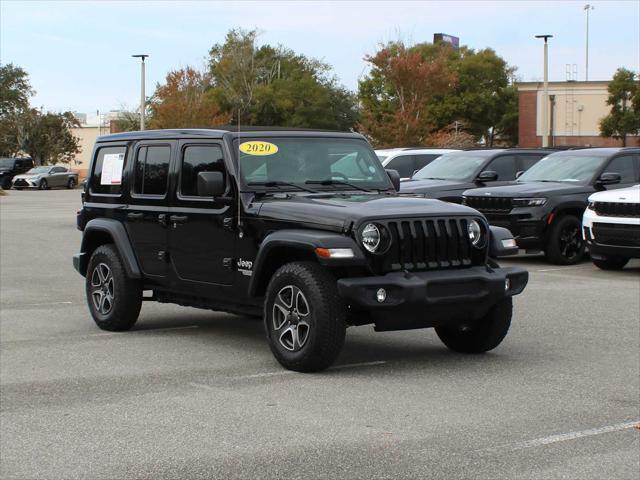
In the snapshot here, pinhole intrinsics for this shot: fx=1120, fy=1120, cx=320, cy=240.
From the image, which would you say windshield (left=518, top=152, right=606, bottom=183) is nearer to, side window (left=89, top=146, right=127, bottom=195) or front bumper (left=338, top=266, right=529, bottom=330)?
side window (left=89, top=146, right=127, bottom=195)

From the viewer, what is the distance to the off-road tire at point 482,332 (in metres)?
9.02

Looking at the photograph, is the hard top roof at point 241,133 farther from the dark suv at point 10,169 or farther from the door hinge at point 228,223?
the dark suv at point 10,169

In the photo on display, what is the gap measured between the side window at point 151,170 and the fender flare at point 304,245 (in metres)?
1.68

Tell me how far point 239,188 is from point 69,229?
18.2 meters

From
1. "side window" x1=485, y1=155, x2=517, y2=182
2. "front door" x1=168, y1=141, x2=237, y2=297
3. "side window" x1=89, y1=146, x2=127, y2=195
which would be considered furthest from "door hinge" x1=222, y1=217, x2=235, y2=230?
"side window" x1=485, y1=155, x2=517, y2=182

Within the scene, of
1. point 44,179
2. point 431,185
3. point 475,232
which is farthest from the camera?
point 44,179

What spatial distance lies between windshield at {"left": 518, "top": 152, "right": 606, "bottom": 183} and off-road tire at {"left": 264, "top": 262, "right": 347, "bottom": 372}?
1099 centimetres

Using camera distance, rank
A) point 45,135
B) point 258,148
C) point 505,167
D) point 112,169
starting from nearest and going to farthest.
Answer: point 258,148
point 112,169
point 505,167
point 45,135

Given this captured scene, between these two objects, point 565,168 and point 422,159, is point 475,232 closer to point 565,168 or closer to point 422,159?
point 565,168

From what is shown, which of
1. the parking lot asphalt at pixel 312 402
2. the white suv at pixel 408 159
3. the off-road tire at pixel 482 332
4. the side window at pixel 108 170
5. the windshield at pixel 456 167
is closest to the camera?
the parking lot asphalt at pixel 312 402

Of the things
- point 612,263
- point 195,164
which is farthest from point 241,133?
point 612,263

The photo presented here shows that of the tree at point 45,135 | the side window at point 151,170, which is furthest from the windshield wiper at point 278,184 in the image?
the tree at point 45,135

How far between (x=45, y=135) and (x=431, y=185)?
7211 centimetres

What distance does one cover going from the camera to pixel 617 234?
1580 cm
